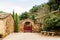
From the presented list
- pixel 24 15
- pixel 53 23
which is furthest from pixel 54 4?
pixel 24 15

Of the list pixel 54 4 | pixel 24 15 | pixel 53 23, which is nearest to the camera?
Result: pixel 53 23

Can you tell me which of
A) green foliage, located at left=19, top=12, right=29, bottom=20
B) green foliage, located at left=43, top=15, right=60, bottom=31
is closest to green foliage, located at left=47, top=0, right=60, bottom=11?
green foliage, located at left=43, top=15, right=60, bottom=31

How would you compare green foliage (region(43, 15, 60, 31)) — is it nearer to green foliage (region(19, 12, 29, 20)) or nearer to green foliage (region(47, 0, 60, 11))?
green foliage (region(47, 0, 60, 11))

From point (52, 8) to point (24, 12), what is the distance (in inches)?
307

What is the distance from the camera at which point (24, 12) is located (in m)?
30.2

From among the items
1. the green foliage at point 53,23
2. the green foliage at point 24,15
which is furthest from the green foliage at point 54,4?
the green foliage at point 24,15

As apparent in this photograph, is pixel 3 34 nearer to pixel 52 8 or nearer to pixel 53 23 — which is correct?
pixel 53 23

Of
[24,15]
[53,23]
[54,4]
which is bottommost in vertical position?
[53,23]

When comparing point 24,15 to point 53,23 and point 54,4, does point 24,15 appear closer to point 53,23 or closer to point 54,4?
point 54,4

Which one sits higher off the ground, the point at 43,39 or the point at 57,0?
the point at 57,0

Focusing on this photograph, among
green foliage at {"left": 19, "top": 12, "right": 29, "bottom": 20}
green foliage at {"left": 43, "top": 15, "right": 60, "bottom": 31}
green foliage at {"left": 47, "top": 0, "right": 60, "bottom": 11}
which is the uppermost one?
green foliage at {"left": 47, "top": 0, "right": 60, "bottom": 11}

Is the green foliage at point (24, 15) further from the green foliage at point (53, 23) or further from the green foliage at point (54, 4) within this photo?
the green foliage at point (53, 23)

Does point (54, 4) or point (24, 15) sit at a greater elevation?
point (54, 4)

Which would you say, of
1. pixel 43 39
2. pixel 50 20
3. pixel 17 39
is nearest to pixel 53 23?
pixel 50 20
